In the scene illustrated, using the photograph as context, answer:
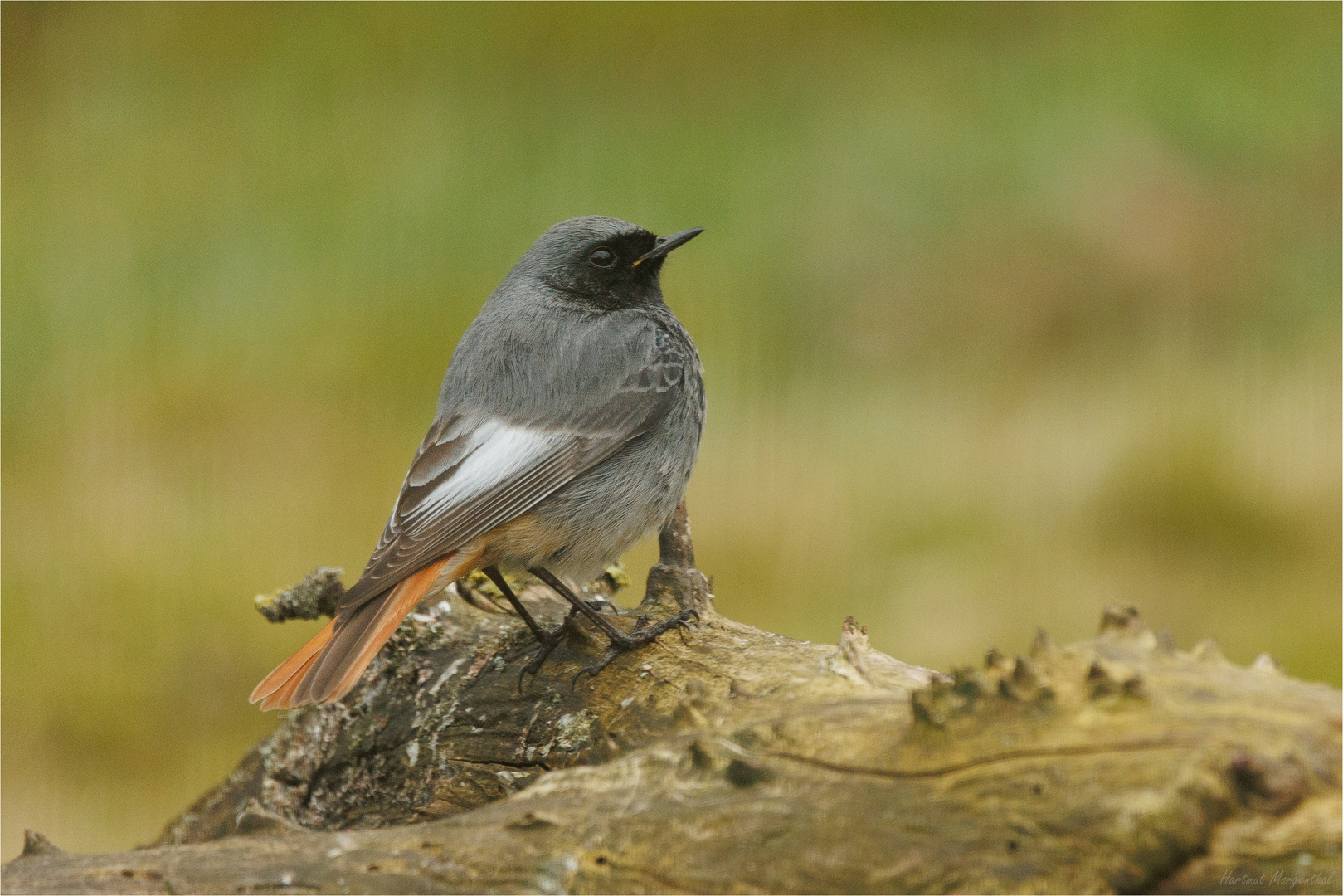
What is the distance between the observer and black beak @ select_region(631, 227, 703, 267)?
4.71m

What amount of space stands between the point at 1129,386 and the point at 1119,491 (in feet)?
3.04

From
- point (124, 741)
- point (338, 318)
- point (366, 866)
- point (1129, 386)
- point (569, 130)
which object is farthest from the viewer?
point (569, 130)

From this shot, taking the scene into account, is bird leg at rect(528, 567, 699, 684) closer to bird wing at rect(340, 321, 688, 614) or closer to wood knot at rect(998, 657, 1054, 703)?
bird wing at rect(340, 321, 688, 614)

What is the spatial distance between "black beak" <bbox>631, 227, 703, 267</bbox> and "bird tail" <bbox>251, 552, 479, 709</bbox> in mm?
1590

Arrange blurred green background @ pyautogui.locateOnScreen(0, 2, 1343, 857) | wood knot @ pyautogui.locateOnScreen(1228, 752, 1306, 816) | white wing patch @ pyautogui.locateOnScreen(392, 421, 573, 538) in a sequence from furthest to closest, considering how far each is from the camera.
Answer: blurred green background @ pyautogui.locateOnScreen(0, 2, 1343, 857) → white wing patch @ pyautogui.locateOnScreen(392, 421, 573, 538) → wood knot @ pyautogui.locateOnScreen(1228, 752, 1306, 816)

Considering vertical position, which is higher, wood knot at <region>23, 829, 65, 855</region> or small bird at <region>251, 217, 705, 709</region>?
small bird at <region>251, 217, 705, 709</region>

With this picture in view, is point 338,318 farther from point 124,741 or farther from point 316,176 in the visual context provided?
point 124,741

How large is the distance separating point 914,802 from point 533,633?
189 centimetres

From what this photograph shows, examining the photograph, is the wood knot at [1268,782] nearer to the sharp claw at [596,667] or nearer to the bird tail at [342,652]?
the sharp claw at [596,667]

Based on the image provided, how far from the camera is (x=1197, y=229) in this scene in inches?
324

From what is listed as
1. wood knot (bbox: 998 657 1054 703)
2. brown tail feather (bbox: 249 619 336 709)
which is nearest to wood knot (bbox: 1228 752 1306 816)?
wood knot (bbox: 998 657 1054 703)

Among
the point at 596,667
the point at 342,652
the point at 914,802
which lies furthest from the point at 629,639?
the point at 914,802

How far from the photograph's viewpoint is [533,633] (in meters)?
4.14

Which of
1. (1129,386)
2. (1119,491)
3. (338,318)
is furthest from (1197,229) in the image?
(338,318)
